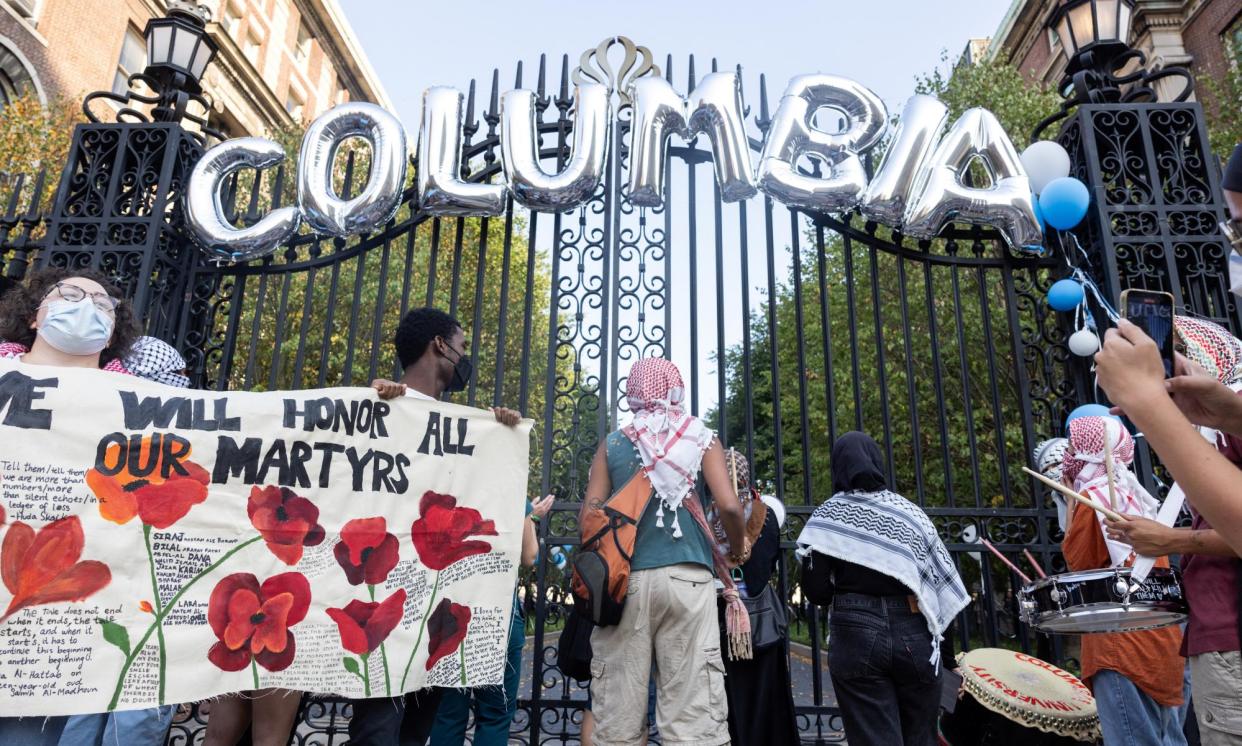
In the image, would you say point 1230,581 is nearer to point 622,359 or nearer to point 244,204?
point 622,359

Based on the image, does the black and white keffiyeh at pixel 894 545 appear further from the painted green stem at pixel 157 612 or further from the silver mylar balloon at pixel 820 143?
the painted green stem at pixel 157 612

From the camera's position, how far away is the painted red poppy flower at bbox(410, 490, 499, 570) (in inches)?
129

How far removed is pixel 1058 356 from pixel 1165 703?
112 inches

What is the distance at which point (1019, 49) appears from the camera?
68.0 ft

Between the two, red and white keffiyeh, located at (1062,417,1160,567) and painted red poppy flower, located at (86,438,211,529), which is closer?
painted red poppy flower, located at (86,438,211,529)

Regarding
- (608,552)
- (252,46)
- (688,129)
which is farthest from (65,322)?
(252,46)

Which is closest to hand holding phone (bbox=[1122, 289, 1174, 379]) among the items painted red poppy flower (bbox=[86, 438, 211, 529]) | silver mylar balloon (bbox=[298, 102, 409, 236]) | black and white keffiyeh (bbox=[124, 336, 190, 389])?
painted red poppy flower (bbox=[86, 438, 211, 529])

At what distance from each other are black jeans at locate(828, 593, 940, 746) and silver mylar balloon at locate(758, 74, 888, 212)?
2.99 m

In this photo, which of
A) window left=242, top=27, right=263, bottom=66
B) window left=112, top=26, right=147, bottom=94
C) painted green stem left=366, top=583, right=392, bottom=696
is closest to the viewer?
painted green stem left=366, top=583, right=392, bottom=696

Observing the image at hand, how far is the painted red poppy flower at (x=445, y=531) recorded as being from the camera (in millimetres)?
3275

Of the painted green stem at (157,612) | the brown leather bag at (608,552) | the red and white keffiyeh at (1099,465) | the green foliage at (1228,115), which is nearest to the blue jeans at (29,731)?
the painted green stem at (157,612)

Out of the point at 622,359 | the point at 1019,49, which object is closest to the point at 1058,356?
the point at 622,359

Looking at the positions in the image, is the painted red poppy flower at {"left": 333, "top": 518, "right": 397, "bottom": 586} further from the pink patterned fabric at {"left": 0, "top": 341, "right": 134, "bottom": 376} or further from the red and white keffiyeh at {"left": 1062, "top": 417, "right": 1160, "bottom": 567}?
the red and white keffiyeh at {"left": 1062, "top": 417, "right": 1160, "bottom": 567}

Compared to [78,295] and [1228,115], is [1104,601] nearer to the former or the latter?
[78,295]
